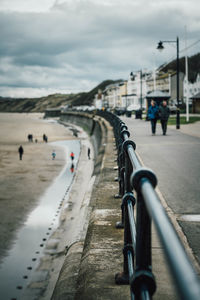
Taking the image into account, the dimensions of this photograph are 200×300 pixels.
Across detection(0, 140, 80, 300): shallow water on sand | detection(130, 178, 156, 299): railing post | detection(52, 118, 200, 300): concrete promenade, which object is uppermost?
detection(130, 178, 156, 299): railing post

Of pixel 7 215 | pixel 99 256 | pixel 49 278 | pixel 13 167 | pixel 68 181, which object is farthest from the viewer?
pixel 13 167

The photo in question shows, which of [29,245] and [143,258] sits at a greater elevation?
[143,258]

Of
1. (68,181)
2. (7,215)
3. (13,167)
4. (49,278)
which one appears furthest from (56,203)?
(13,167)

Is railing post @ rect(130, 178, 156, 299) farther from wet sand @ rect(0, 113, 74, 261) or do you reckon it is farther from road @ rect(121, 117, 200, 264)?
wet sand @ rect(0, 113, 74, 261)

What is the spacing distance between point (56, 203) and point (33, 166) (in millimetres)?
13612

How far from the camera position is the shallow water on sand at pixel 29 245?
9344mm

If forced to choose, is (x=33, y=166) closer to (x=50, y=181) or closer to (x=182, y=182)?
(x=50, y=181)

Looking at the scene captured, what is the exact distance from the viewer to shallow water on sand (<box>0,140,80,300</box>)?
30.7 ft

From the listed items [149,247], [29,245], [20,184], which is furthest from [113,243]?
[20,184]

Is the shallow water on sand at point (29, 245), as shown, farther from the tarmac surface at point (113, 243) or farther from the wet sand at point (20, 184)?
the tarmac surface at point (113, 243)

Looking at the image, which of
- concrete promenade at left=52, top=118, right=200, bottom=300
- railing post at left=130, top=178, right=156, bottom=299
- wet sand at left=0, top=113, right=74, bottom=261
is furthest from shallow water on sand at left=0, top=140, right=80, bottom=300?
railing post at left=130, top=178, right=156, bottom=299

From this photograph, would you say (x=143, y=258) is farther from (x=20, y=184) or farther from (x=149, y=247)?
(x=20, y=184)

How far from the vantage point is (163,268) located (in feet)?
11.1

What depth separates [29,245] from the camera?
12.2 meters
